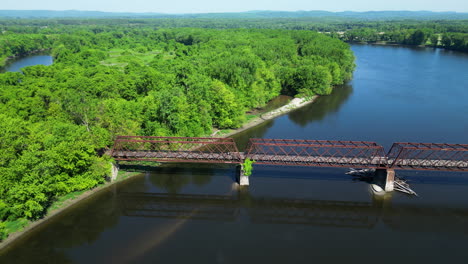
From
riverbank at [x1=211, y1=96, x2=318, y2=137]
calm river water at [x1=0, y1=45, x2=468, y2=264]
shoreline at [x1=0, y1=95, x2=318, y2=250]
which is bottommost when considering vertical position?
calm river water at [x1=0, y1=45, x2=468, y2=264]

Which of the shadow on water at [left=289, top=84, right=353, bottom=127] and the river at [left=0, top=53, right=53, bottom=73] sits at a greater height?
the river at [left=0, top=53, right=53, bottom=73]

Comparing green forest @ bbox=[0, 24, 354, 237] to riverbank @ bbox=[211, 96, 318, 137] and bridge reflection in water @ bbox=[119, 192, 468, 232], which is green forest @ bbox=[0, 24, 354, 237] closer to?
riverbank @ bbox=[211, 96, 318, 137]

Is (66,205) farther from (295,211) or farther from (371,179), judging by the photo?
(371,179)

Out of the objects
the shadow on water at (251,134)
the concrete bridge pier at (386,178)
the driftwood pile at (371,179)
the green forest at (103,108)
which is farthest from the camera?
the shadow on water at (251,134)

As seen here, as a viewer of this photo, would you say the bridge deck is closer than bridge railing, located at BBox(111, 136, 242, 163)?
Yes

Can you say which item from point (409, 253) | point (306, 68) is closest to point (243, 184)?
point (409, 253)

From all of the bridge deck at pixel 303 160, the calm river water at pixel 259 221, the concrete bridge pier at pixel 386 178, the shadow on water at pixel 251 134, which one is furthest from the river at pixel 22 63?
the concrete bridge pier at pixel 386 178

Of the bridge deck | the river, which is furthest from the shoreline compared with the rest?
the river

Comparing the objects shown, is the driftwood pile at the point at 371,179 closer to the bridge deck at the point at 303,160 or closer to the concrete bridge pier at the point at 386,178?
the concrete bridge pier at the point at 386,178
